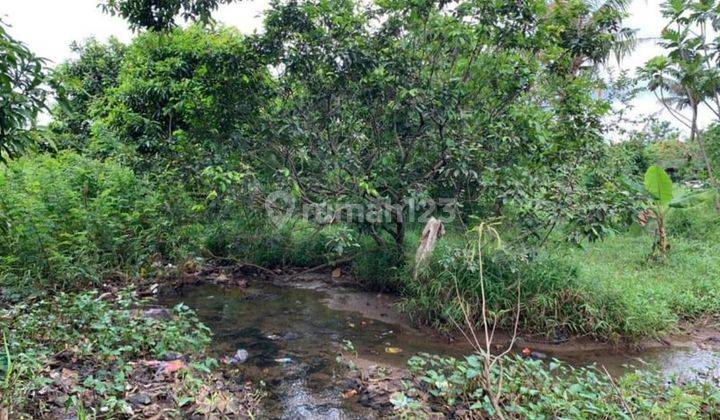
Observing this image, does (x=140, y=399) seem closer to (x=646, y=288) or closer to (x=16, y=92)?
(x=16, y=92)

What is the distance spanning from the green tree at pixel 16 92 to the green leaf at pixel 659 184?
26.2 feet

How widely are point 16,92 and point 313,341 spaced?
12.0 feet

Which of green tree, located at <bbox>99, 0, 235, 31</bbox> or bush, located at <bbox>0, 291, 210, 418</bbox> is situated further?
green tree, located at <bbox>99, 0, 235, 31</bbox>

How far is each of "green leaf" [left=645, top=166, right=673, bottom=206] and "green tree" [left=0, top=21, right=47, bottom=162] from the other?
799 cm

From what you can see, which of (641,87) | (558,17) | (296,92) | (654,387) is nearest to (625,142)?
(641,87)

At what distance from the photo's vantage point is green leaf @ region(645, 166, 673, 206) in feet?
24.7

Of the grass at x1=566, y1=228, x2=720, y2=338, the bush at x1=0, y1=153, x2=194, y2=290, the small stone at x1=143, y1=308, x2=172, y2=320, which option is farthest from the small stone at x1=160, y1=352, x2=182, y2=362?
the grass at x1=566, y1=228, x2=720, y2=338

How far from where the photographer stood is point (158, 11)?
4.06 m

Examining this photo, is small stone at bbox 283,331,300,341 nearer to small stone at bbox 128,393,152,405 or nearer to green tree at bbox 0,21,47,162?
small stone at bbox 128,393,152,405

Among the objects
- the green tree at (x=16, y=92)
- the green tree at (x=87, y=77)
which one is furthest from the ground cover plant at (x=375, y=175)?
the green tree at (x=87, y=77)

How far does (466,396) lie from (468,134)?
342cm

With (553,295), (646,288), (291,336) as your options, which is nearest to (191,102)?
(291,336)

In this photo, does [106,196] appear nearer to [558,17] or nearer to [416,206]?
[416,206]

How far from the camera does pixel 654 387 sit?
3469mm
